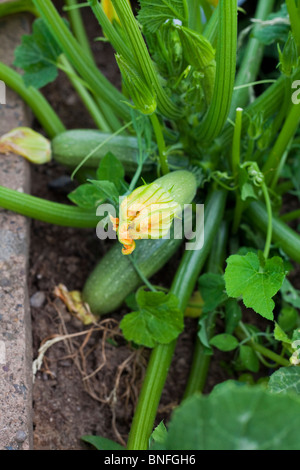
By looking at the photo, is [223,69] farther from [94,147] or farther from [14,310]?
[14,310]

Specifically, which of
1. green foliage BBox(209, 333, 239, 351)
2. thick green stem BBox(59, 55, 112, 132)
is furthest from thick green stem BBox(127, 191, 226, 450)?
thick green stem BBox(59, 55, 112, 132)

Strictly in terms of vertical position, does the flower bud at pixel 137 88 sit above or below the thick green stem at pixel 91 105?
above

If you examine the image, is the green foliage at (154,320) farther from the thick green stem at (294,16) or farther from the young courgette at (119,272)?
the thick green stem at (294,16)

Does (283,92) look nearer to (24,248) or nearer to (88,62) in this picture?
(88,62)

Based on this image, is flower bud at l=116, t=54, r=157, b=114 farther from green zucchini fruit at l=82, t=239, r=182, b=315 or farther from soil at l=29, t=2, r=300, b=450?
Result: soil at l=29, t=2, r=300, b=450

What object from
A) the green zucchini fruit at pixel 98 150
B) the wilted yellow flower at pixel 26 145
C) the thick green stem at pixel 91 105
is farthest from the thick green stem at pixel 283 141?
the wilted yellow flower at pixel 26 145

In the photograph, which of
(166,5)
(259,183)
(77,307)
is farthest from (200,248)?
(166,5)
